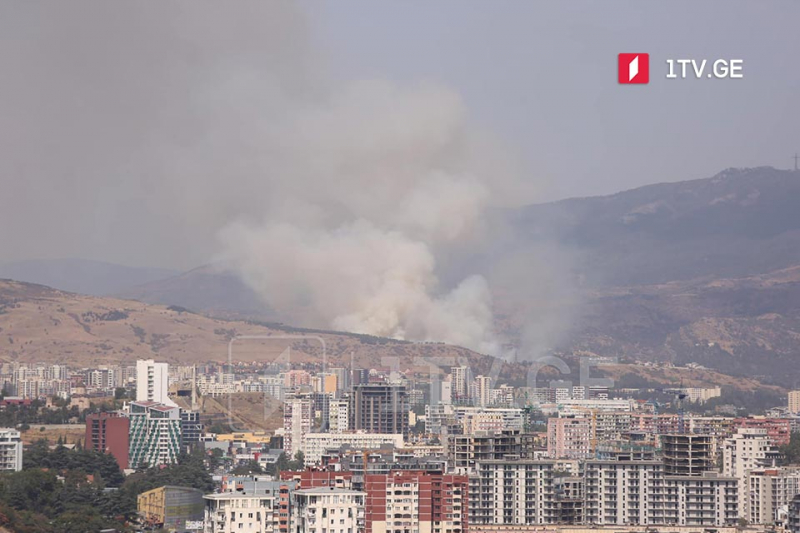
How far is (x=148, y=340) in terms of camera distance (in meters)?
63.1

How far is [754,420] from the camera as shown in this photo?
40.4 m

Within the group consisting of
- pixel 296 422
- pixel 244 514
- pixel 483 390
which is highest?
pixel 483 390

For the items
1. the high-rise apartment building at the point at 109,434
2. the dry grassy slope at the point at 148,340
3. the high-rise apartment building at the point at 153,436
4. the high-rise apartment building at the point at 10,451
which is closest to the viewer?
the high-rise apartment building at the point at 10,451

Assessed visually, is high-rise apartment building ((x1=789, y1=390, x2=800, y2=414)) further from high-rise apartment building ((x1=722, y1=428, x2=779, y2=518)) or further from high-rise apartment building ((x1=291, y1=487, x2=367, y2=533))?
high-rise apartment building ((x1=291, y1=487, x2=367, y2=533))

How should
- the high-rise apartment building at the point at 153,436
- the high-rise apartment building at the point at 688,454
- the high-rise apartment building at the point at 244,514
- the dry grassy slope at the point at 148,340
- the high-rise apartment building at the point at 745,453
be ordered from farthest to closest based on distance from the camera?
the dry grassy slope at the point at 148,340 → the high-rise apartment building at the point at 153,436 → the high-rise apartment building at the point at 745,453 → the high-rise apartment building at the point at 688,454 → the high-rise apartment building at the point at 244,514

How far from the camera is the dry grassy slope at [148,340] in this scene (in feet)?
197

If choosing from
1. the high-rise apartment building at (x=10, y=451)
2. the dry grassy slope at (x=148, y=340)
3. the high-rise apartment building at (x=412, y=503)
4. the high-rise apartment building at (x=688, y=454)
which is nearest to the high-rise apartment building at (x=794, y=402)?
the dry grassy slope at (x=148, y=340)

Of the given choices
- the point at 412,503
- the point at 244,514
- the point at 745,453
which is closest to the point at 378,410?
the point at 745,453

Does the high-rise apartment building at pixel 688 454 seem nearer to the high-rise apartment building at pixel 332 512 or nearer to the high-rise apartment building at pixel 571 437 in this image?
the high-rise apartment building at pixel 571 437

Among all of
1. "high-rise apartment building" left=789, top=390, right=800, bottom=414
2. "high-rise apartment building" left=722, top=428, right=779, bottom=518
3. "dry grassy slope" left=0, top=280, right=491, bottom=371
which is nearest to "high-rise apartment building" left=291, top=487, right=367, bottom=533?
"high-rise apartment building" left=722, top=428, right=779, bottom=518

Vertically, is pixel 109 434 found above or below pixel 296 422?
below

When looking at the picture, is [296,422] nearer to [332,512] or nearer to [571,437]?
[571,437]

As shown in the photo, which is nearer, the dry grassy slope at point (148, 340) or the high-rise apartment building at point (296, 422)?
the high-rise apartment building at point (296, 422)

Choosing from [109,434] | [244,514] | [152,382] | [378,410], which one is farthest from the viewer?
[152,382]
